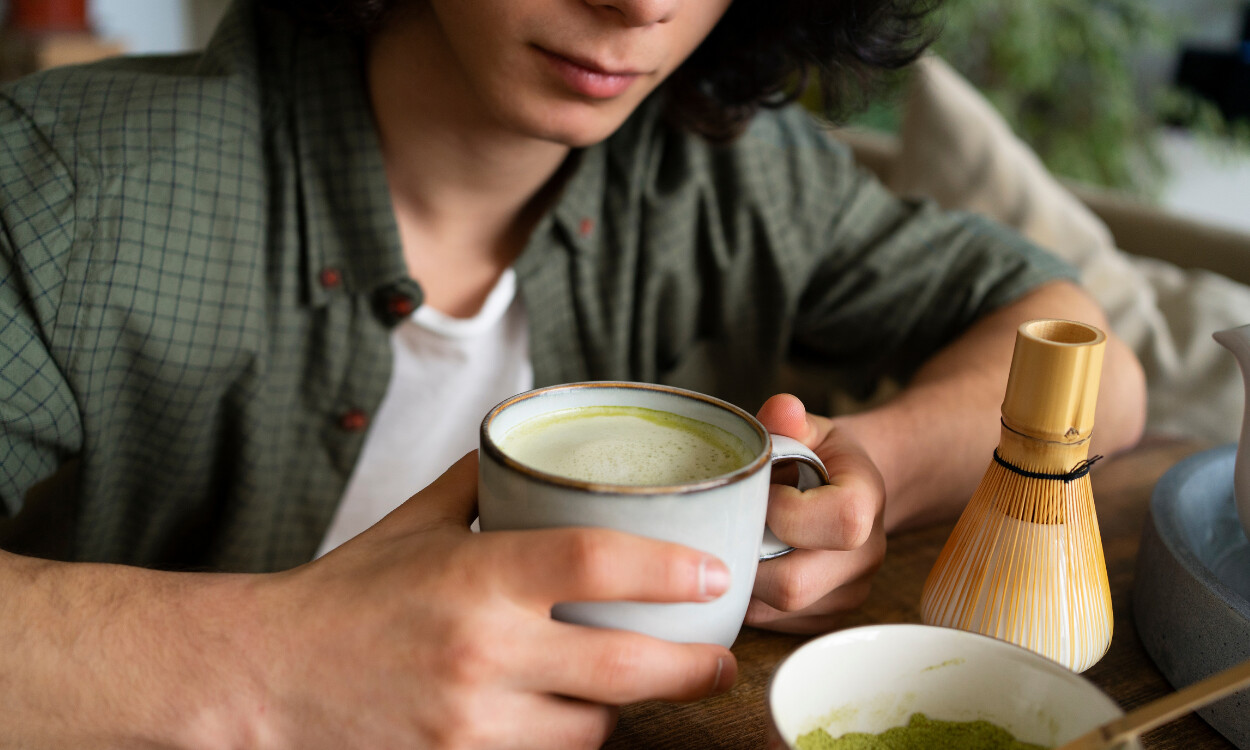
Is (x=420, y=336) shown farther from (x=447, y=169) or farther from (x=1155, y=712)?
(x=1155, y=712)

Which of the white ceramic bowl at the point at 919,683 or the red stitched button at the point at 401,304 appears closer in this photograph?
the white ceramic bowl at the point at 919,683

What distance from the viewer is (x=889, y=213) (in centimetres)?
129

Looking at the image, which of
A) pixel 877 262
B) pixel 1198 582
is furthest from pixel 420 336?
pixel 1198 582

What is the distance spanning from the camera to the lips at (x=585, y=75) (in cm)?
84

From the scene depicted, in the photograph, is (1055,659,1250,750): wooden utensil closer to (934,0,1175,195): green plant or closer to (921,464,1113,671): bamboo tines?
(921,464,1113,671): bamboo tines

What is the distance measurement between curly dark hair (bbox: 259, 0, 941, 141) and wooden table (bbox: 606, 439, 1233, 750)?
61 cm

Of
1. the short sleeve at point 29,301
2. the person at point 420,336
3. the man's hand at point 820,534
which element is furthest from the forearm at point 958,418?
the short sleeve at point 29,301

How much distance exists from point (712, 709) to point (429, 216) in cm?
75

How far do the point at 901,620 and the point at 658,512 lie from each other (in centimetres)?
33

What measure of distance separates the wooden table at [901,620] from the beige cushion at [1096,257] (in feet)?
1.93

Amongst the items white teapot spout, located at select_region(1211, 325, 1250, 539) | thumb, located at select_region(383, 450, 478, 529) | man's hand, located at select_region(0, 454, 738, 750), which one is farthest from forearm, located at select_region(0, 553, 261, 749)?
white teapot spout, located at select_region(1211, 325, 1250, 539)

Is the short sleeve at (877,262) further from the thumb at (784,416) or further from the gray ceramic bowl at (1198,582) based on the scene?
the thumb at (784,416)

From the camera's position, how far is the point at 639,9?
2.62 feet

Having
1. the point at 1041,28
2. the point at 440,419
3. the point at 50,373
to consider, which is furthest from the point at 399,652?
the point at 1041,28
